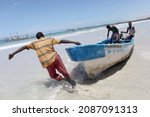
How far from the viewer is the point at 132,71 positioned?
8.41 m

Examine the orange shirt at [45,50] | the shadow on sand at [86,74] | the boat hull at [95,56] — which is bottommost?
the shadow on sand at [86,74]

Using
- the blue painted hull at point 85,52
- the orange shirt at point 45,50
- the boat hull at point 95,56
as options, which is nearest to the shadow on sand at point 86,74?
the boat hull at point 95,56

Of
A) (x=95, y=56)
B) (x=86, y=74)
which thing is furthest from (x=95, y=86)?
(x=86, y=74)

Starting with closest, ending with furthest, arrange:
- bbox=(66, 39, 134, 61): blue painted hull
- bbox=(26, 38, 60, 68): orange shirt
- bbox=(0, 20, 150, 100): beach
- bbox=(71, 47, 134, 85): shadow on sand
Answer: bbox=(0, 20, 150, 100): beach, bbox=(26, 38, 60, 68): orange shirt, bbox=(66, 39, 134, 61): blue painted hull, bbox=(71, 47, 134, 85): shadow on sand

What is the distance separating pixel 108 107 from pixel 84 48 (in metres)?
2.43

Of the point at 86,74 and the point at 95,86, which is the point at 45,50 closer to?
the point at 95,86

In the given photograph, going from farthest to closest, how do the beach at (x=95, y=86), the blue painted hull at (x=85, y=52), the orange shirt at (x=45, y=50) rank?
the blue painted hull at (x=85, y=52)
the orange shirt at (x=45, y=50)
the beach at (x=95, y=86)

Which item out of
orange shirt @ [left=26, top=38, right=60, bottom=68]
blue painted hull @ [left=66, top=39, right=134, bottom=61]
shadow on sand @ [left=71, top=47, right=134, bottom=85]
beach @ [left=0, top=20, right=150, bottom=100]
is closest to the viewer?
beach @ [left=0, top=20, right=150, bottom=100]

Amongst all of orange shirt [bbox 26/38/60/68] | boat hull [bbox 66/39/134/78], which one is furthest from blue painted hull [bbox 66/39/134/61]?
orange shirt [bbox 26/38/60/68]

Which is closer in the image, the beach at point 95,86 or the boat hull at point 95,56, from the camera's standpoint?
the beach at point 95,86

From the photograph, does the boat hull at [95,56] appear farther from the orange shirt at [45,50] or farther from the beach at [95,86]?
the orange shirt at [45,50]

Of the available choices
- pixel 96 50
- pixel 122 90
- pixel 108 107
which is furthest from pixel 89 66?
pixel 108 107

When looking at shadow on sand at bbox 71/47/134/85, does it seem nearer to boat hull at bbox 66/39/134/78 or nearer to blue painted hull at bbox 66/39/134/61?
boat hull at bbox 66/39/134/78

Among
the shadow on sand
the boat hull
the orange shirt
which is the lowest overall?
the shadow on sand
